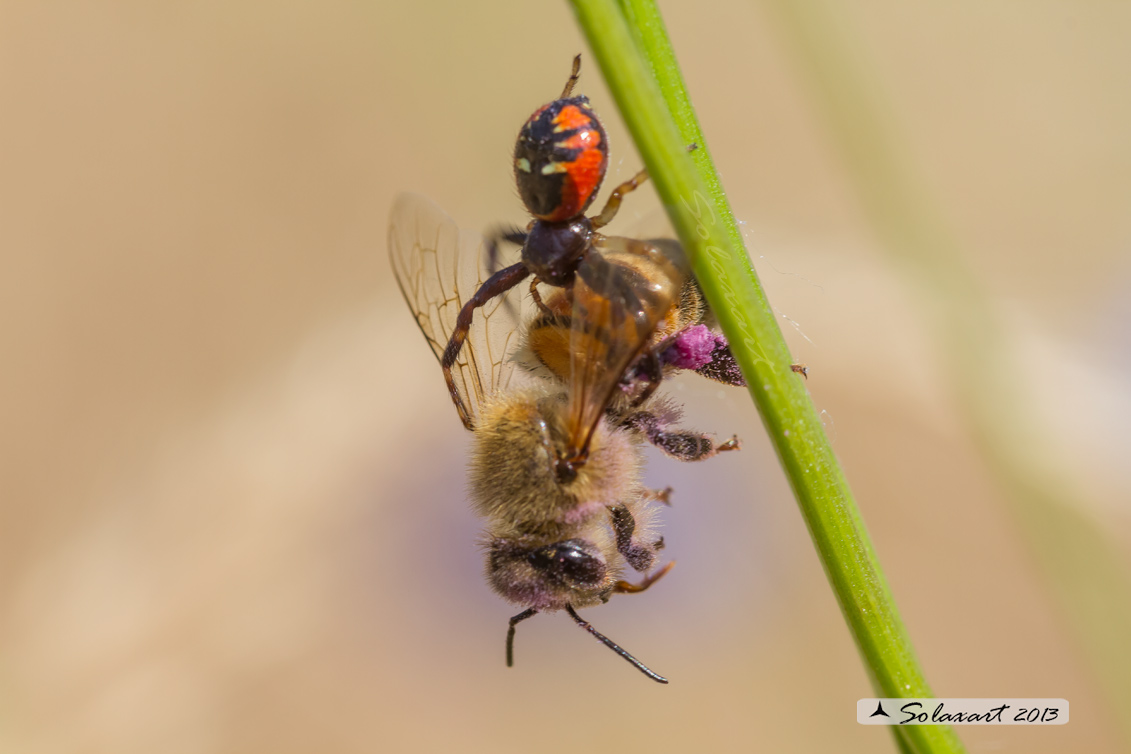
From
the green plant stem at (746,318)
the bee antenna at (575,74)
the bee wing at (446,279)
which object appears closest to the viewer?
the green plant stem at (746,318)

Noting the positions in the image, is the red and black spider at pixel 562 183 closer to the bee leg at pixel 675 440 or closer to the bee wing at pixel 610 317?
the bee wing at pixel 610 317

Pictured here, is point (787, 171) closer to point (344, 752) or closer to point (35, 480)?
point (344, 752)

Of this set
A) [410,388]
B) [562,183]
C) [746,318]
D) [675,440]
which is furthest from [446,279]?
[410,388]

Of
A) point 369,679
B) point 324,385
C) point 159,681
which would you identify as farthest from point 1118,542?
point 159,681

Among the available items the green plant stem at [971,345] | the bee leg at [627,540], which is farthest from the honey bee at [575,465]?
the green plant stem at [971,345]

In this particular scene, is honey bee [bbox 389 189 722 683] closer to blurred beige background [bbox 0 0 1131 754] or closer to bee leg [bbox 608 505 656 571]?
bee leg [bbox 608 505 656 571]

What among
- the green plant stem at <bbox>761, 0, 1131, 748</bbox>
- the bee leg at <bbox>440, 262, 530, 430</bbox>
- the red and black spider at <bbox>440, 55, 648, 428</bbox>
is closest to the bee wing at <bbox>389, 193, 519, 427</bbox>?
the bee leg at <bbox>440, 262, 530, 430</bbox>
